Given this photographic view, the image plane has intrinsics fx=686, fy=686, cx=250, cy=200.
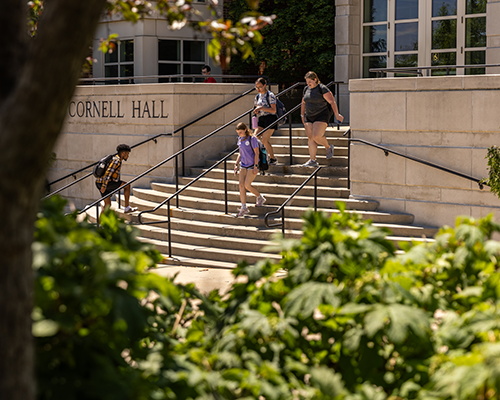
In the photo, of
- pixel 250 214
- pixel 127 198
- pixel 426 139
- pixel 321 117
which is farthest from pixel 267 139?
pixel 426 139

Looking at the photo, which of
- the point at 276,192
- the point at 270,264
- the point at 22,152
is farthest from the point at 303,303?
the point at 276,192

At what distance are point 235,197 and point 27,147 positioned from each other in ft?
34.0

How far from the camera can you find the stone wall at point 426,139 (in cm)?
1015

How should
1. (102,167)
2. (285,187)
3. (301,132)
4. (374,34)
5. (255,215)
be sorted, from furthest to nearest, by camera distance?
(374,34)
(301,132)
(102,167)
(285,187)
(255,215)

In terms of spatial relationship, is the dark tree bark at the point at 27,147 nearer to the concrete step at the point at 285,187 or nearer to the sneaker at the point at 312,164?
the concrete step at the point at 285,187

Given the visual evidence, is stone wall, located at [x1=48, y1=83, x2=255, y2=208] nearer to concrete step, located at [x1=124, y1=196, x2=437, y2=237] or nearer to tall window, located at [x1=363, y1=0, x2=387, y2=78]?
concrete step, located at [x1=124, y1=196, x2=437, y2=237]

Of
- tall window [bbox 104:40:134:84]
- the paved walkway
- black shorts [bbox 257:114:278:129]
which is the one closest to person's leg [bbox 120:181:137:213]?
the paved walkway

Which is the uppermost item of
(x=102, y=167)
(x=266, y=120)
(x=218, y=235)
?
(x=266, y=120)

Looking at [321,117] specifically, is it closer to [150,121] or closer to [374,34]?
[150,121]

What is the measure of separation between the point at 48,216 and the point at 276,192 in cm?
939

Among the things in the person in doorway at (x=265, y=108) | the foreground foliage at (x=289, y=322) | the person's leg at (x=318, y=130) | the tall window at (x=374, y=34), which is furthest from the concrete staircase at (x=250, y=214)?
the foreground foliage at (x=289, y=322)

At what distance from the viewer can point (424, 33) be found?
16.9 m

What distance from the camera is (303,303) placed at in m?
2.64

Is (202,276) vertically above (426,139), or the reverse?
(426,139)
